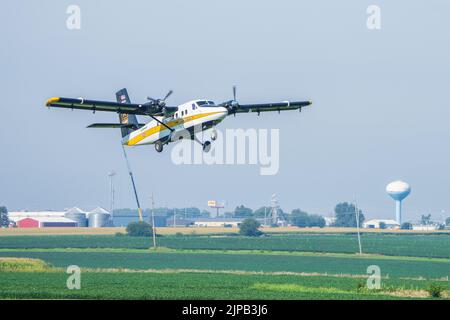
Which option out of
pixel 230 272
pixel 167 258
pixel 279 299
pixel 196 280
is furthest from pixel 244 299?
pixel 167 258

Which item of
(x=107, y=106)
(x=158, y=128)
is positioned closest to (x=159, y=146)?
(x=158, y=128)

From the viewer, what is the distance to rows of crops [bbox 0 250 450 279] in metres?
100

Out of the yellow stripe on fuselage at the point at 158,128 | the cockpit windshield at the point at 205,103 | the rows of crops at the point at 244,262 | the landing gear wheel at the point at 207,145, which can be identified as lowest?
the rows of crops at the point at 244,262

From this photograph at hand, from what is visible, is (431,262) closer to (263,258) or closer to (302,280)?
(263,258)

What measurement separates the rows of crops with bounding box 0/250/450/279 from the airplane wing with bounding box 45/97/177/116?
3555 centimetres

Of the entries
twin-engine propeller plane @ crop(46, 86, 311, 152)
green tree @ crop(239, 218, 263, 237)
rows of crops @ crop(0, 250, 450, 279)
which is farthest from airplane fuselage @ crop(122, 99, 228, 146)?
green tree @ crop(239, 218, 263, 237)

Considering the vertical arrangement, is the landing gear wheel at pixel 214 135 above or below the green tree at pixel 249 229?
above

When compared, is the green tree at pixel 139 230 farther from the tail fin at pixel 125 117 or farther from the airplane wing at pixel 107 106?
the airplane wing at pixel 107 106

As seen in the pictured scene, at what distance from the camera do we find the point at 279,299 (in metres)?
61.6

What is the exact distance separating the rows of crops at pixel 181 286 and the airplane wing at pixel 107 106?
44.6 feet

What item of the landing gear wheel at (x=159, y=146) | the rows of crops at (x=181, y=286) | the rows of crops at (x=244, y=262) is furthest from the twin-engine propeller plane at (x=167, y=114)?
the rows of crops at (x=244, y=262)

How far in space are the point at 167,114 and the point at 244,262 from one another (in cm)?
5007

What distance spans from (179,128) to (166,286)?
51.9 ft

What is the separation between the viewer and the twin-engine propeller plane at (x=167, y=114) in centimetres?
6103
